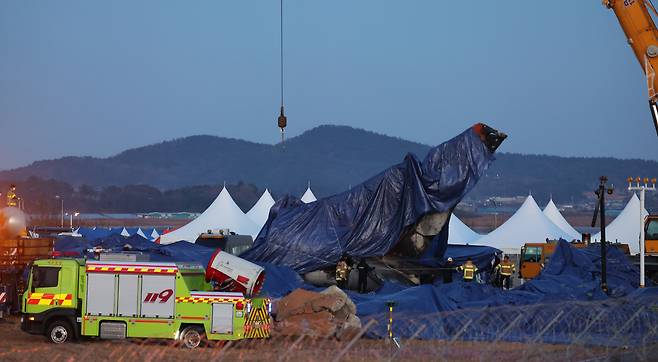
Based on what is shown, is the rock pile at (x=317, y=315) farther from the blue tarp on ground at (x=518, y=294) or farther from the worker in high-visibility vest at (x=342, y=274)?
the worker in high-visibility vest at (x=342, y=274)

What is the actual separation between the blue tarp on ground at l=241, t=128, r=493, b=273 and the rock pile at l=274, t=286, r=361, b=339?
32.6ft

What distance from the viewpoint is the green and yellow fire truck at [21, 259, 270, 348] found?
19.5 m

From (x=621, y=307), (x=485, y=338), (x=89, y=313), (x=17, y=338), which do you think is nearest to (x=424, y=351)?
(x=485, y=338)

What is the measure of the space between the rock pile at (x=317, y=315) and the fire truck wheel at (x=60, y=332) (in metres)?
4.14

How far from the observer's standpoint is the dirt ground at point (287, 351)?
1675 centimetres

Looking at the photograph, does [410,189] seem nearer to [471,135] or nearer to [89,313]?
[471,135]

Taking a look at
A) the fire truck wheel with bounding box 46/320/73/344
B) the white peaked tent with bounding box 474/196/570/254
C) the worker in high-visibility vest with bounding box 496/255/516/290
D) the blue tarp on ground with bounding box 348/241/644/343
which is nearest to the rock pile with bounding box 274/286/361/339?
the blue tarp on ground with bounding box 348/241/644/343

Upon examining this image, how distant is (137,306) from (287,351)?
4.39 metres

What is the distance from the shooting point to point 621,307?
1867cm

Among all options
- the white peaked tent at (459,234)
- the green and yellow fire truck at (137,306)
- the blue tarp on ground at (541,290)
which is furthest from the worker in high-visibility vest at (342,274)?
the white peaked tent at (459,234)

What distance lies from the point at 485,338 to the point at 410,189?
44.3 ft

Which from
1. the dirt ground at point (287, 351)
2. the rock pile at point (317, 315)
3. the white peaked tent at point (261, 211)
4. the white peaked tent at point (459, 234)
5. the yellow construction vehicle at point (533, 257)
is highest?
the white peaked tent at point (261, 211)

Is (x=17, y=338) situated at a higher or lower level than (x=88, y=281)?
lower

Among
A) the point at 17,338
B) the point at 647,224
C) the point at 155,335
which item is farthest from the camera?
the point at 647,224
